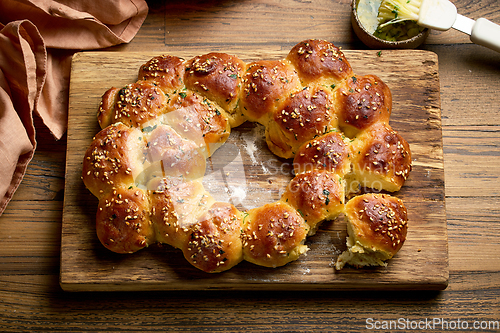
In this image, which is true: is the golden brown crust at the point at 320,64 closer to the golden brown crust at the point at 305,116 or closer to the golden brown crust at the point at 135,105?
the golden brown crust at the point at 305,116

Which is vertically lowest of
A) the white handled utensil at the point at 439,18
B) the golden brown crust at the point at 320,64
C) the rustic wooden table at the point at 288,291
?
the rustic wooden table at the point at 288,291

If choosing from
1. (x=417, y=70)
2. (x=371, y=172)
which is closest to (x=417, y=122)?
(x=417, y=70)

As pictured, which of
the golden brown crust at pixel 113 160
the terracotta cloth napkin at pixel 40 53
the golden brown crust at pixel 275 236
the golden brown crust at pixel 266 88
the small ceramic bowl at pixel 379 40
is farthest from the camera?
the small ceramic bowl at pixel 379 40

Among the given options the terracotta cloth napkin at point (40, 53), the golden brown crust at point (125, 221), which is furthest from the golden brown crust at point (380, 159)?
the terracotta cloth napkin at point (40, 53)

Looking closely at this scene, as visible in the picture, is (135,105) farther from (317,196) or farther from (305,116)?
(317,196)

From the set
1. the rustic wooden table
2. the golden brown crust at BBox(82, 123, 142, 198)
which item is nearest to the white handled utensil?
the rustic wooden table

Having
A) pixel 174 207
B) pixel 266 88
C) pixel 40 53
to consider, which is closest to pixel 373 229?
pixel 266 88
